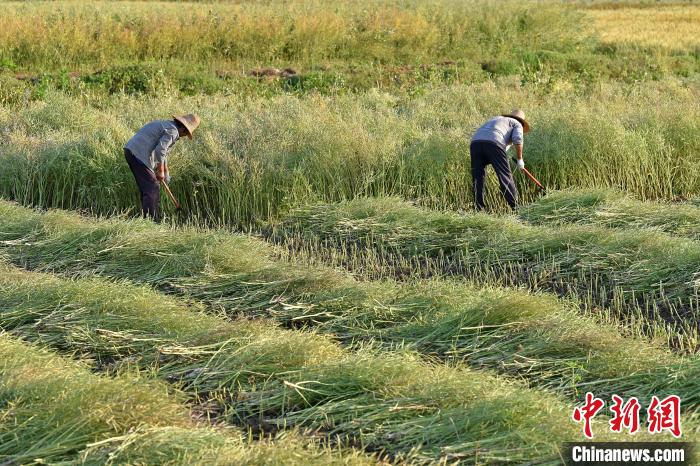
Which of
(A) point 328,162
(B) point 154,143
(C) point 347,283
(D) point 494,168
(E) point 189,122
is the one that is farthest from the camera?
(A) point 328,162

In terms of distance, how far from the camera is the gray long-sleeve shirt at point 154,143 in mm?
8164

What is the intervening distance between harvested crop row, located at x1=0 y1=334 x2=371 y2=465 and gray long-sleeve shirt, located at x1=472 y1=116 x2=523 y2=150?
4570 mm

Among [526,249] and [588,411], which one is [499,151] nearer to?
[526,249]

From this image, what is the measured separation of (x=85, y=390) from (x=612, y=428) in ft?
7.17

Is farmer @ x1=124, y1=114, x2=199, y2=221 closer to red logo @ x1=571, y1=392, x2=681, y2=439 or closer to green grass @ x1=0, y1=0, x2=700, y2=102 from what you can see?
red logo @ x1=571, y1=392, x2=681, y2=439

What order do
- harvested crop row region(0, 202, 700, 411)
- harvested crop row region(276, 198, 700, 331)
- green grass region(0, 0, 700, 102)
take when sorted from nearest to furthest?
harvested crop row region(0, 202, 700, 411), harvested crop row region(276, 198, 700, 331), green grass region(0, 0, 700, 102)

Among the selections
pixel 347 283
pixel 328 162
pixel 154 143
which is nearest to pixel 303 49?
pixel 328 162

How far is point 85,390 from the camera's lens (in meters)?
4.18

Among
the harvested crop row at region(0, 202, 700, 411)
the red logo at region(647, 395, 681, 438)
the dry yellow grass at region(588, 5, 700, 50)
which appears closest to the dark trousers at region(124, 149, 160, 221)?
the harvested crop row at region(0, 202, 700, 411)

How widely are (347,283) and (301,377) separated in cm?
148

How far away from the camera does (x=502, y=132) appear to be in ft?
27.6

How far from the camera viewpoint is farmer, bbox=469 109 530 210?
8305mm

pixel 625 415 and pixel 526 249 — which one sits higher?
pixel 625 415

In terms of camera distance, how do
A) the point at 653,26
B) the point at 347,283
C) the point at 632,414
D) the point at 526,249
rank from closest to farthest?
the point at 632,414, the point at 347,283, the point at 526,249, the point at 653,26
